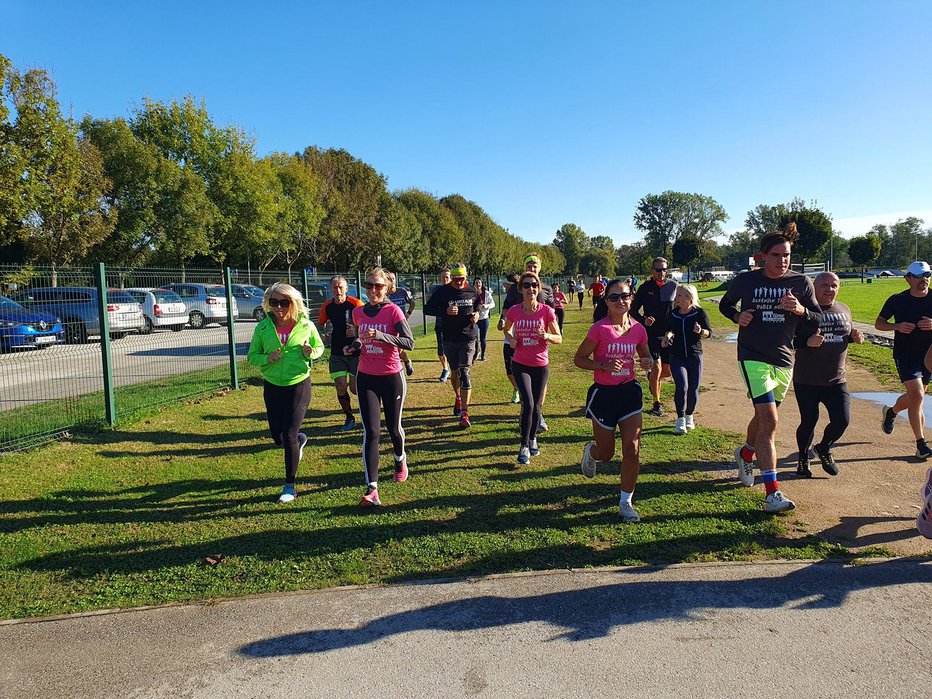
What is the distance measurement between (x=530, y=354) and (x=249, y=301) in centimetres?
1168

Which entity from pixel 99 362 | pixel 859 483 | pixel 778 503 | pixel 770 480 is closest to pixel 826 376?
pixel 859 483

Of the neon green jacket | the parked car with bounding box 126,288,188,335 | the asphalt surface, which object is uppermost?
the parked car with bounding box 126,288,188,335

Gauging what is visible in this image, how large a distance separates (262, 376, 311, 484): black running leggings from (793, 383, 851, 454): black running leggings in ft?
14.0

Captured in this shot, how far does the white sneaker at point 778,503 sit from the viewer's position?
14.4ft

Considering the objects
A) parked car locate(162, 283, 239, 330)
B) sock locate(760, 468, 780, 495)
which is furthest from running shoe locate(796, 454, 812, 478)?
parked car locate(162, 283, 239, 330)

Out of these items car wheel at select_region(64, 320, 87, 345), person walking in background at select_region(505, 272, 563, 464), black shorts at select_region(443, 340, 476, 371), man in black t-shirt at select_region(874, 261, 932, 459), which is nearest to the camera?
man in black t-shirt at select_region(874, 261, 932, 459)

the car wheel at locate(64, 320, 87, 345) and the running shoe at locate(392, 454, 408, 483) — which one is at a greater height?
the car wheel at locate(64, 320, 87, 345)

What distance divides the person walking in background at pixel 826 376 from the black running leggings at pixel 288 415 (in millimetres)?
4165

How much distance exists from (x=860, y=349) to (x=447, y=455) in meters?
12.0

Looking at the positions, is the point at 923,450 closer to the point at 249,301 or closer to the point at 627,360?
the point at 627,360

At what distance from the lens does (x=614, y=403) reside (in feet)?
14.9

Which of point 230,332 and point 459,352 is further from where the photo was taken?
point 230,332

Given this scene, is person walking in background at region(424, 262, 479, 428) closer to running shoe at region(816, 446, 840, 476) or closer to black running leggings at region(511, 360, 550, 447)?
black running leggings at region(511, 360, 550, 447)

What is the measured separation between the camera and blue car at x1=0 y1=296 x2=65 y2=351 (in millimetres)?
6443
